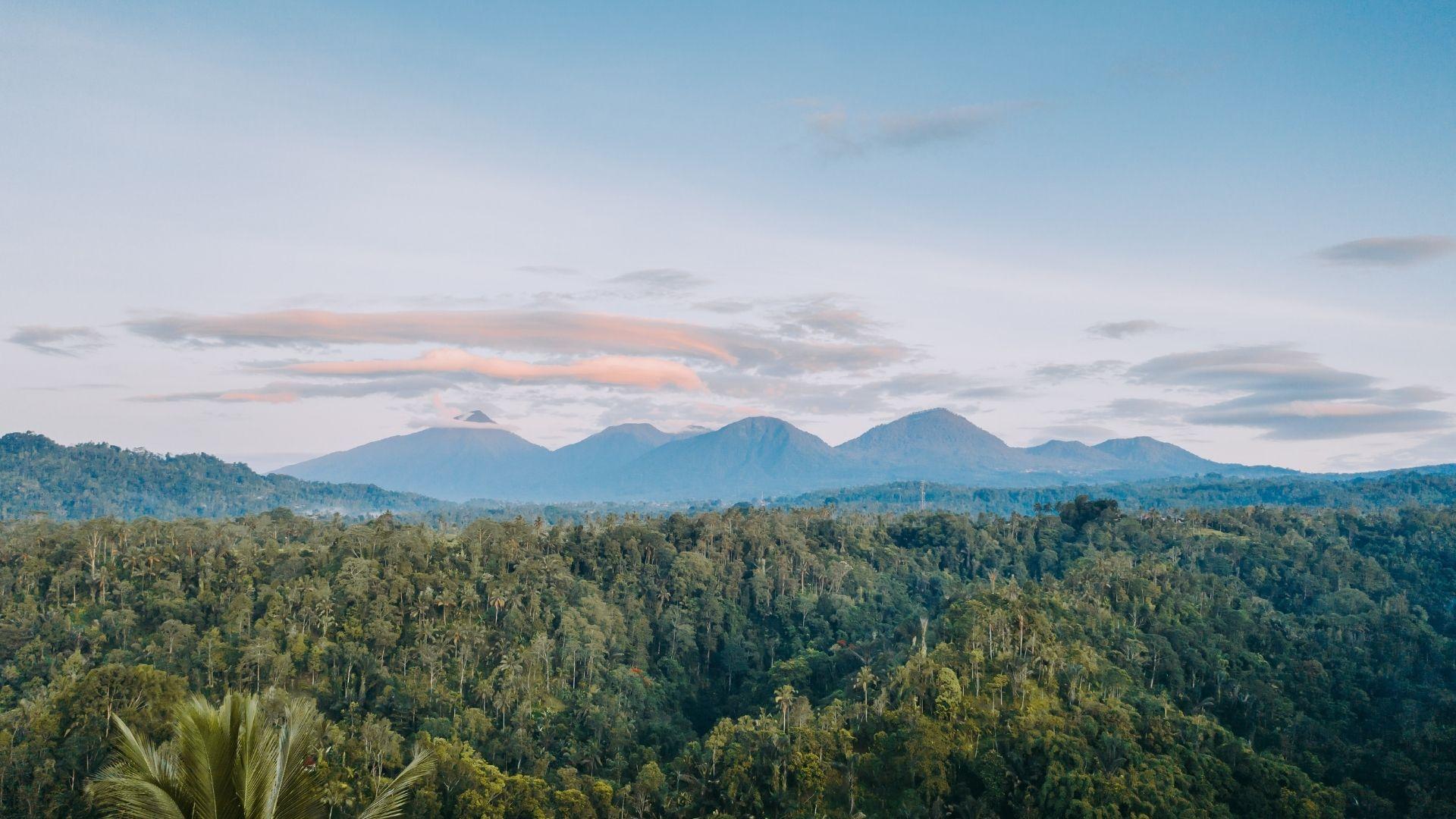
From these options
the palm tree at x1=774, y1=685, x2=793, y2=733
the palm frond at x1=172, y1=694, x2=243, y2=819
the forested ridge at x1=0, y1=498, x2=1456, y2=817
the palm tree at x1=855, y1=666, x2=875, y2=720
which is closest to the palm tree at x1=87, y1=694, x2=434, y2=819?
the palm frond at x1=172, y1=694, x2=243, y2=819

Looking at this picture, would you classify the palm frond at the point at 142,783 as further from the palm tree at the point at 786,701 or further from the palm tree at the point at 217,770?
the palm tree at the point at 786,701

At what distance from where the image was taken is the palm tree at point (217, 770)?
27.5ft

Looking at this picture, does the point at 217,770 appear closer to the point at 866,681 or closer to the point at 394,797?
the point at 394,797

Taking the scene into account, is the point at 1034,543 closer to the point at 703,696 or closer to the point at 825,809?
the point at 703,696

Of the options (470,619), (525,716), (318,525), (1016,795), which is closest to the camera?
(1016,795)

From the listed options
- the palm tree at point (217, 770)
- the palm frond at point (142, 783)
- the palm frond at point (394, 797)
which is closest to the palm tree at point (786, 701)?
the palm frond at point (394, 797)

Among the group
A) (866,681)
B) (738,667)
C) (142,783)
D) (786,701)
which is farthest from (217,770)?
(738,667)

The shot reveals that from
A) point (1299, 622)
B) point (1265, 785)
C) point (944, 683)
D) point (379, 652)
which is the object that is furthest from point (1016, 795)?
point (1299, 622)

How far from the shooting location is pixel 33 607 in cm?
5706

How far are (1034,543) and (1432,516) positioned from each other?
161ft

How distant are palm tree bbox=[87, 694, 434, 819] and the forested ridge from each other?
92.5ft

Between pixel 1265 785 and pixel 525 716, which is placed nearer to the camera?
pixel 1265 785

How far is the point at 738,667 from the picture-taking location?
7338cm

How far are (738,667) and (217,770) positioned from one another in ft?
221
